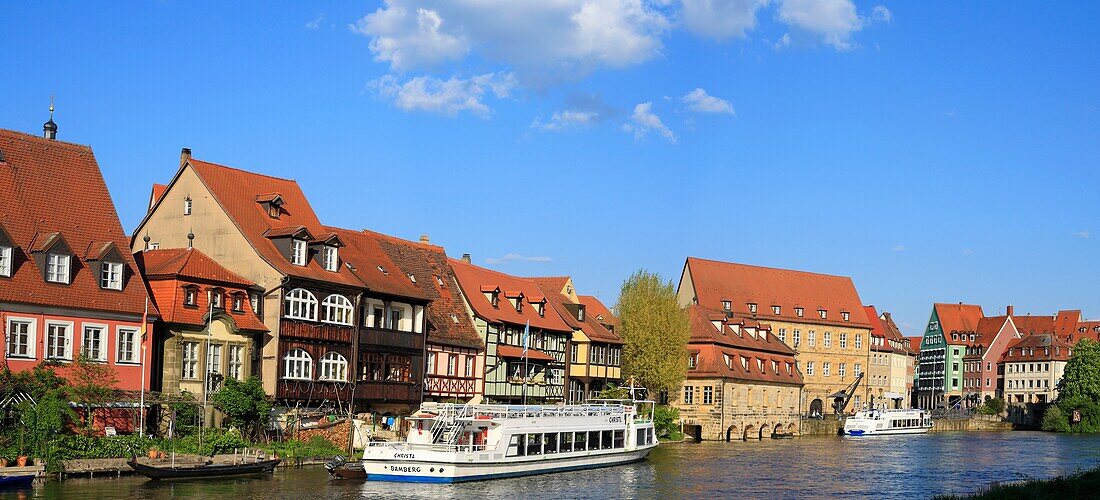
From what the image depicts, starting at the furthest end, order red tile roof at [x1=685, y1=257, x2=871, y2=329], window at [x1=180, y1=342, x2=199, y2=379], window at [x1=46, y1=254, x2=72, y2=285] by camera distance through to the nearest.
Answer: red tile roof at [x1=685, y1=257, x2=871, y2=329]
window at [x1=180, y1=342, x2=199, y2=379]
window at [x1=46, y1=254, x2=72, y2=285]

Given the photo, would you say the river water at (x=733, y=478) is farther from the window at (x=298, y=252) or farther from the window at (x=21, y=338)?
the window at (x=298, y=252)

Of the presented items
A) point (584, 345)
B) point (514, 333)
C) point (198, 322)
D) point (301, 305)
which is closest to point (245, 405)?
point (198, 322)

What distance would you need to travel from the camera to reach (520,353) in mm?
78250

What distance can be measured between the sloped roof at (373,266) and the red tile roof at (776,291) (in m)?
54.4

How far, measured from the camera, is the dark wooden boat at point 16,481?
44.0 meters

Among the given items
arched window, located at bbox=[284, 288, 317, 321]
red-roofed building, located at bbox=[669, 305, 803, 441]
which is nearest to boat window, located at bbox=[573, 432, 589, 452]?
arched window, located at bbox=[284, 288, 317, 321]

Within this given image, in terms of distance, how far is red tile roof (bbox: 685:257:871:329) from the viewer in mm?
124062

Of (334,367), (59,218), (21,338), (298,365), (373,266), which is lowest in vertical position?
(334,367)

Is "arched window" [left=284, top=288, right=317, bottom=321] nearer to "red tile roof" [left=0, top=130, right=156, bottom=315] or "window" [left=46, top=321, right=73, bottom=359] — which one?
"red tile roof" [left=0, top=130, right=156, bottom=315]

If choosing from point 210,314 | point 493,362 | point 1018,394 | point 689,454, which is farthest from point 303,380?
point 1018,394

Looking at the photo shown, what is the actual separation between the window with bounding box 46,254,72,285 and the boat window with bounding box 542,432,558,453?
2183 cm

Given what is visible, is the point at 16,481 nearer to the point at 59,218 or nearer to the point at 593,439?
the point at 59,218

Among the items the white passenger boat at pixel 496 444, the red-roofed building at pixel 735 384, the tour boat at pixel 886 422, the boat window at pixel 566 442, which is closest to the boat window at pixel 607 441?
the white passenger boat at pixel 496 444

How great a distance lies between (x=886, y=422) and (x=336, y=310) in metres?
67.3
